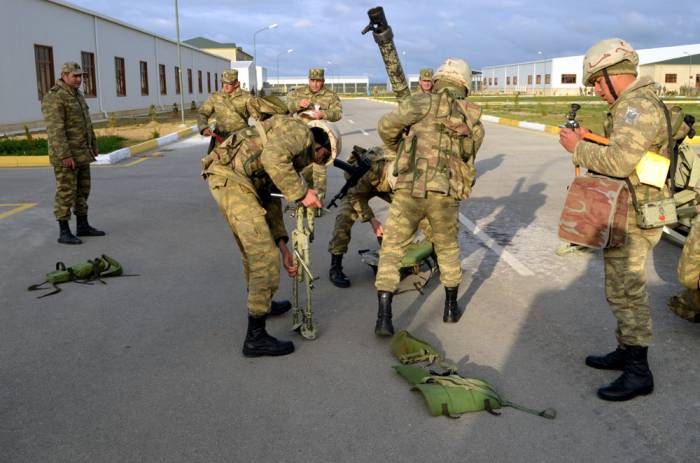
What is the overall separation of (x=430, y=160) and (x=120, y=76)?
32.5m

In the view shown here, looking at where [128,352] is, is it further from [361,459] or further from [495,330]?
[495,330]

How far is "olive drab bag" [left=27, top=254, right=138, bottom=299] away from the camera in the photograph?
5.75 metres

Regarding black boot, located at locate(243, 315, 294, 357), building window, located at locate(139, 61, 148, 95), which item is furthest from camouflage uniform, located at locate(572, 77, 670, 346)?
building window, located at locate(139, 61, 148, 95)

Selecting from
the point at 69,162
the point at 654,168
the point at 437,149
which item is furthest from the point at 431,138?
the point at 69,162

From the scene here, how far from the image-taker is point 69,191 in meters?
7.48

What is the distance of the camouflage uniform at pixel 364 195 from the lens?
5461 mm

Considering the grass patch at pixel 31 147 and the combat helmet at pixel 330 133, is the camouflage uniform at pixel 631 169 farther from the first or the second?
the grass patch at pixel 31 147

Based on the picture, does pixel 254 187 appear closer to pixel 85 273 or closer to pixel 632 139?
pixel 632 139

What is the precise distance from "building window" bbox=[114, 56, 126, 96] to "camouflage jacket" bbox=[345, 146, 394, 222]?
30.3 m

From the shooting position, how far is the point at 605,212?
11.2 feet

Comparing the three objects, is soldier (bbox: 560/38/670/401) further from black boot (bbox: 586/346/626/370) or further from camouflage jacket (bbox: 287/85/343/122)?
camouflage jacket (bbox: 287/85/343/122)

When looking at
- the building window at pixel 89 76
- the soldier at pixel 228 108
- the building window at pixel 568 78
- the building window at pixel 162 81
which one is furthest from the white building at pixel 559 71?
the soldier at pixel 228 108

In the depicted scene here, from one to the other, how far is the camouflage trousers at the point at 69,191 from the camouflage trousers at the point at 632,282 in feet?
19.8

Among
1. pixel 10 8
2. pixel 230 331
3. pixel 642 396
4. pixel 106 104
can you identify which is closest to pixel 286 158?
pixel 230 331
